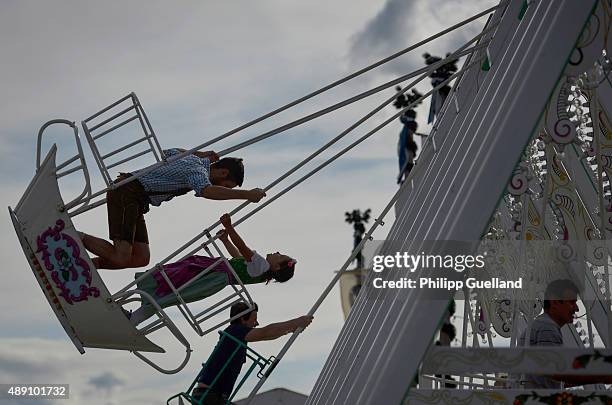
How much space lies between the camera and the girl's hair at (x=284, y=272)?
7945 millimetres

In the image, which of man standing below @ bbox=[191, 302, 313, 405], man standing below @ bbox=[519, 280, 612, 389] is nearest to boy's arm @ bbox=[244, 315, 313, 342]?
man standing below @ bbox=[191, 302, 313, 405]

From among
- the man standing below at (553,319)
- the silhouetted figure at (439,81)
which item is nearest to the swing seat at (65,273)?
the man standing below at (553,319)

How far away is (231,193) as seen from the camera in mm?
7965

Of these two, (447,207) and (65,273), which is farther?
(65,273)

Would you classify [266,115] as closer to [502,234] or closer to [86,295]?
[86,295]

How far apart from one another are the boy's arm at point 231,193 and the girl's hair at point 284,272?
472mm

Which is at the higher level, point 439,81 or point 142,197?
point 439,81

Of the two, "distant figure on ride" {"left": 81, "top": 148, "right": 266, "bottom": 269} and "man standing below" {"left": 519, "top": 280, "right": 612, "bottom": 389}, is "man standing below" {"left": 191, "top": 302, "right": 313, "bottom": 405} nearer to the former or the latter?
"distant figure on ride" {"left": 81, "top": 148, "right": 266, "bottom": 269}

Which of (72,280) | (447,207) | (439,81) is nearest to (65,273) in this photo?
(72,280)

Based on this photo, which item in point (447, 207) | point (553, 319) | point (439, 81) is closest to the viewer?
point (447, 207)

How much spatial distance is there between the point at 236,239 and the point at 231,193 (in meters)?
0.31

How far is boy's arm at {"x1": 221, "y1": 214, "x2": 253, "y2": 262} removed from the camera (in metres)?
7.91

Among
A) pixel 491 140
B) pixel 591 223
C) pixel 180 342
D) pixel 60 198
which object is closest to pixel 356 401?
pixel 491 140

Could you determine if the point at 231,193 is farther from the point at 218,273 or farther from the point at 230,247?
the point at 218,273
